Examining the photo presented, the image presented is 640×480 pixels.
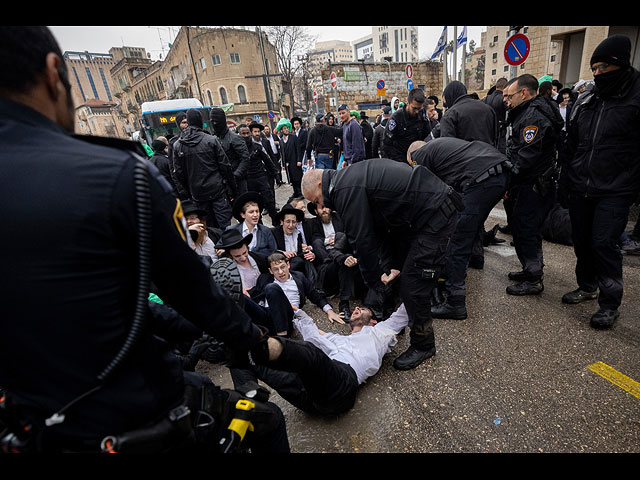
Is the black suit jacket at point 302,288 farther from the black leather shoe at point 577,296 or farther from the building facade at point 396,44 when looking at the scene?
the building facade at point 396,44

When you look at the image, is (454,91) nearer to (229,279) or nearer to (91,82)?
(229,279)

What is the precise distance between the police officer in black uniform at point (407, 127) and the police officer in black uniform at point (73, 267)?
518 centimetres

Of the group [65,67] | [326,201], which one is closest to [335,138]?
[326,201]

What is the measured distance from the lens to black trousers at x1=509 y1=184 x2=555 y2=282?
302 cm

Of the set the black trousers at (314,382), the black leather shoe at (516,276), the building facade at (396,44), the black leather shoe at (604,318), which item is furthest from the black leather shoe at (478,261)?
the building facade at (396,44)

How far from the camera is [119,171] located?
2.42 ft

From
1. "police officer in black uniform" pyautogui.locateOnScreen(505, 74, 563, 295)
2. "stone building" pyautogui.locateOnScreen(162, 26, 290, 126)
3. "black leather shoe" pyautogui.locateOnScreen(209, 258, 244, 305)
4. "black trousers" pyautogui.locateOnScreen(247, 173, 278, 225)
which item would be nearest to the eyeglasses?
"police officer in black uniform" pyautogui.locateOnScreen(505, 74, 563, 295)

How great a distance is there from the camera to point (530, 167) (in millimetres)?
2930

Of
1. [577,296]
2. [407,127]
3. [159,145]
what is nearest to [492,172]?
[577,296]

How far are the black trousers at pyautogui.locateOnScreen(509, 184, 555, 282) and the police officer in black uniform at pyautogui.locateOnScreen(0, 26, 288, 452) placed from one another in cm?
318

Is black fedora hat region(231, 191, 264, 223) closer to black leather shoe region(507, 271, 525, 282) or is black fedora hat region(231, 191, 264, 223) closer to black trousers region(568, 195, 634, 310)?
black leather shoe region(507, 271, 525, 282)

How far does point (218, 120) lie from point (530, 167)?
430cm

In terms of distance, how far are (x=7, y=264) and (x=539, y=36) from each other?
21263 mm
